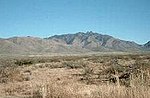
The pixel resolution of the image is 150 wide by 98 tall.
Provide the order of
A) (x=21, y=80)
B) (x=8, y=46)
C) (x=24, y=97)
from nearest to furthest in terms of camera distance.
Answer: (x=24, y=97), (x=21, y=80), (x=8, y=46)

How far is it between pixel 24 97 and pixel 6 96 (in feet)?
3.32

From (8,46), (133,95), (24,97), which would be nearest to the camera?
(133,95)

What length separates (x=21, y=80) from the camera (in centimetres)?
1969

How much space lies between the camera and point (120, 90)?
9.08 m

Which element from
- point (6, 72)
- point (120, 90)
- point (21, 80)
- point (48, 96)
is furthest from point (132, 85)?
point (6, 72)

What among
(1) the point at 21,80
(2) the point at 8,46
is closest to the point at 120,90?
(1) the point at 21,80

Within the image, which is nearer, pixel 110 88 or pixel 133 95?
pixel 133 95

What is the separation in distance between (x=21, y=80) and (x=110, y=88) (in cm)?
1108

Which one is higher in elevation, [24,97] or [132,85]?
[132,85]

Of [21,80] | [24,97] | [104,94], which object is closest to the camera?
[104,94]

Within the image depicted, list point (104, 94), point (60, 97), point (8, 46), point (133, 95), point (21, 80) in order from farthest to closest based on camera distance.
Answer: point (8, 46), point (21, 80), point (60, 97), point (104, 94), point (133, 95)

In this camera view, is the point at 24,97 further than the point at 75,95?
Yes

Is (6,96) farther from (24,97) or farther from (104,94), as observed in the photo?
(104,94)

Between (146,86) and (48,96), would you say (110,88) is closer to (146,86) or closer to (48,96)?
(146,86)
